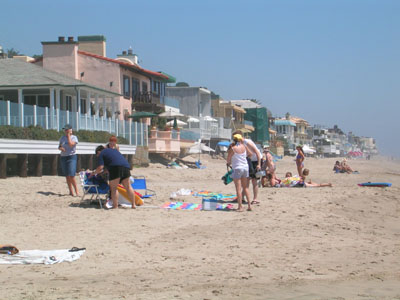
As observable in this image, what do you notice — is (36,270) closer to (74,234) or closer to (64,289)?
(64,289)

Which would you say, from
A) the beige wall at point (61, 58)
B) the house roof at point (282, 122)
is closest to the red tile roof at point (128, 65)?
the beige wall at point (61, 58)

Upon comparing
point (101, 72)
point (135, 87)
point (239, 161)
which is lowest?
point (239, 161)

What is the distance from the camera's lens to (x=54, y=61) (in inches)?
1316

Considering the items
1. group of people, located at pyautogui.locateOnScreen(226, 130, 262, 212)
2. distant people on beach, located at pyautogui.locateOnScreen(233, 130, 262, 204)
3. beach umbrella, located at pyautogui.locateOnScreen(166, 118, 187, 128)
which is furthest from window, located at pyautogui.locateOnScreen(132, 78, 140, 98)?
group of people, located at pyautogui.locateOnScreen(226, 130, 262, 212)

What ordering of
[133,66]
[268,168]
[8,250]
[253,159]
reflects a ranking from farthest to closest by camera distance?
[133,66]
[268,168]
[253,159]
[8,250]

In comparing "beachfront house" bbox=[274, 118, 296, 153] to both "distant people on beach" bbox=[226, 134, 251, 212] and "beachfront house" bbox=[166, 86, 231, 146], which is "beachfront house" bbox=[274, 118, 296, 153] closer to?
"beachfront house" bbox=[166, 86, 231, 146]

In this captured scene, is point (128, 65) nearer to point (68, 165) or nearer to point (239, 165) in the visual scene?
point (68, 165)

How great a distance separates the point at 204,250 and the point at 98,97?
23.3 metres

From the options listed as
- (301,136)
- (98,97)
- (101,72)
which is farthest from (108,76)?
(301,136)

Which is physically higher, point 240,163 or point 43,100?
point 43,100

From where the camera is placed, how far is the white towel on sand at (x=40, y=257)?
6719mm

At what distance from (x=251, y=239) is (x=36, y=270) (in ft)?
10.4

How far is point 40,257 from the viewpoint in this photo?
684cm

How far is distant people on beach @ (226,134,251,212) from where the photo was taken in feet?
37.3
